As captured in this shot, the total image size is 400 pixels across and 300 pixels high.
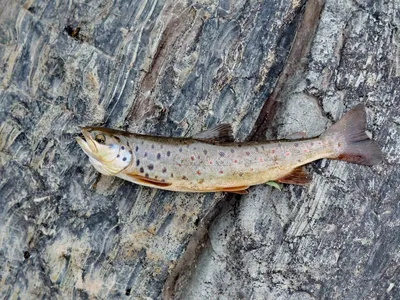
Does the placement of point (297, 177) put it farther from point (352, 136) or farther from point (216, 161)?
point (216, 161)

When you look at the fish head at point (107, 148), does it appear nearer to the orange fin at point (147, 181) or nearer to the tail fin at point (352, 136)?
the orange fin at point (147, 181)

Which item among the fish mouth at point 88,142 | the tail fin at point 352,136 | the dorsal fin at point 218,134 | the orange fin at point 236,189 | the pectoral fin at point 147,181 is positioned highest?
the tail fin at point 352,136

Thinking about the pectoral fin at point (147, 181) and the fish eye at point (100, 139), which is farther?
the pectoral fin at point (147, 181)

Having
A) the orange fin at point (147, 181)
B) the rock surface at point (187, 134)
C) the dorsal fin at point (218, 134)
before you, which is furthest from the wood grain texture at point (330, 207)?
the orange fin at point (147, 181)

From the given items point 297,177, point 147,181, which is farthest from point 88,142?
point 297,177

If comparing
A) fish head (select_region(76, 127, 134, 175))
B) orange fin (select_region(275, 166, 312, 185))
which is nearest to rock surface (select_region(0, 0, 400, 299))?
orange fin (select_region(275, 166, 312, 185))

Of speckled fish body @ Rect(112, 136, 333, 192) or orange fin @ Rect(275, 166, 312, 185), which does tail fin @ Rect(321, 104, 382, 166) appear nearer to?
speckled fish body @ Rect(112, 136, 333, 192)
